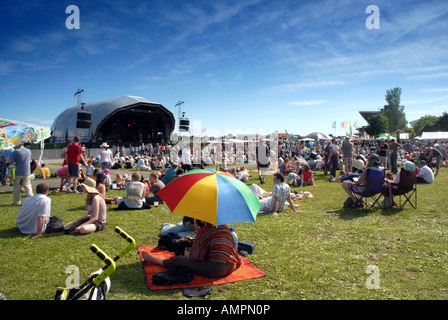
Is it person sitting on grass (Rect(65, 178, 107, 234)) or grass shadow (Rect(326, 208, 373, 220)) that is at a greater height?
person sitting on grass (Rect(65, 178, 107, 234))

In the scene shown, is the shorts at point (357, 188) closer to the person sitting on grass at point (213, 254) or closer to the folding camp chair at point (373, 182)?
the folding camp chair at point (373, 182)

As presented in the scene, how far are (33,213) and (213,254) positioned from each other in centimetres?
409

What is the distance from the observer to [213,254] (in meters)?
3.76

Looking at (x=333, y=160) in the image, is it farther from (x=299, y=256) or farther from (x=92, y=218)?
(x=92, y=218)

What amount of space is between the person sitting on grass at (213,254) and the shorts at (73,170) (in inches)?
324

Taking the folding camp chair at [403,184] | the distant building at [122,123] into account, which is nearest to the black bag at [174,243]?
the folding camp chair at [403,184]

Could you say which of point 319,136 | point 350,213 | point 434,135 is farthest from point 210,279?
point 434,135

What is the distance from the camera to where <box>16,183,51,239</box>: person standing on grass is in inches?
220

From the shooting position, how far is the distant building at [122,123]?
131 ft

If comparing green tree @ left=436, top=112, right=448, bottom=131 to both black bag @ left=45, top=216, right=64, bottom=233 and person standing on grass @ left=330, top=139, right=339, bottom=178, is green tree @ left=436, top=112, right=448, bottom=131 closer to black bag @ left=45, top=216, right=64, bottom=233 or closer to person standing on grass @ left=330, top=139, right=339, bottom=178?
person standing on grass @ left=330, top=139, right=339, bottom=178

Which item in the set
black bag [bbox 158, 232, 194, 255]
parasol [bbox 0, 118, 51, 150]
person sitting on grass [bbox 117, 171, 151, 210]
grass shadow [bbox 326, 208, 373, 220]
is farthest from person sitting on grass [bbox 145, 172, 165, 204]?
parasol [bbox 0, 118, 51, 150]

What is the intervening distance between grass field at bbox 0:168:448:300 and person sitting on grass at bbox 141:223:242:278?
0.80 ft

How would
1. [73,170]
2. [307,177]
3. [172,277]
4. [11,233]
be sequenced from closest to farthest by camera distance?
[172,277] < [11,233] < [73,170] < [307,177]
